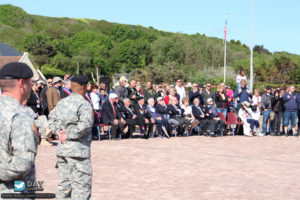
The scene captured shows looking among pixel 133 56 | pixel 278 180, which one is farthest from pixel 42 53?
pixel 278 180

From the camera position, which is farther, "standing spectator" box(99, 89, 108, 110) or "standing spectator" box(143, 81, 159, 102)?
"standing spectator" box(143, 81, 159, 102)

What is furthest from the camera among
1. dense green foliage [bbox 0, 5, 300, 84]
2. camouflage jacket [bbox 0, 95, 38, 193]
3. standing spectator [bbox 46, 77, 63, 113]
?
dense green foliage [bbox 0, 5, 300, 84]

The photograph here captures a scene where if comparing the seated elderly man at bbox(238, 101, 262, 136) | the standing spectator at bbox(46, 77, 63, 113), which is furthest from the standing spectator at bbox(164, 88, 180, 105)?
the standing spectator at bbox(46, 77, 63, 113)

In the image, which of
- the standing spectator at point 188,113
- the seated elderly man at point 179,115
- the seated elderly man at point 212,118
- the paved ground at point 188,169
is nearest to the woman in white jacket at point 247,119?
the seated elderly man at point 212,118

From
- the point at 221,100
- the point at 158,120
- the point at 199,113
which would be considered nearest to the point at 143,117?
the point at 158,120

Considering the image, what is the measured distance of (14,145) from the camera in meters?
3.19

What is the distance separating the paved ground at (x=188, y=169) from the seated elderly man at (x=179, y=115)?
5.05 ft

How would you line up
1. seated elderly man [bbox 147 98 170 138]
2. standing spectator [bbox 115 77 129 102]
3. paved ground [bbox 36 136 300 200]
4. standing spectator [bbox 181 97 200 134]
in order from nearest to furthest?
paved ground [bbox 36 136 300 200], seated elderly man [bbox 147 98 170 138], standing spectator [bbox 115 77 129 102], standing spectator [bbox 181 97 200 134]

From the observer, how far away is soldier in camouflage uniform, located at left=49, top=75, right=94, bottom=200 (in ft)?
18.1

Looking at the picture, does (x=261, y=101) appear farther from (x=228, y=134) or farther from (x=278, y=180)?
(x=278, y=180)

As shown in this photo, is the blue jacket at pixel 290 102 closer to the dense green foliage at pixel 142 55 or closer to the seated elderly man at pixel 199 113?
the seated elderly man at pixel 199 113

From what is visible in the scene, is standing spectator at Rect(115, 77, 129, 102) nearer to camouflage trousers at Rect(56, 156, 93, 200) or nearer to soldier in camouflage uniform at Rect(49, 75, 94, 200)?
soldier in camouflage uniform at Rect(49, 75, 94, 200)

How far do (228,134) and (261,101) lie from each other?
1.88 meters

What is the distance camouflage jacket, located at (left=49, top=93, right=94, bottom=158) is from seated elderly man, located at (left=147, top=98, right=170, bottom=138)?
10818mm
